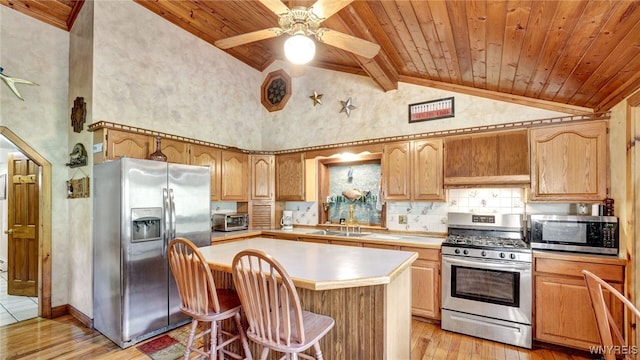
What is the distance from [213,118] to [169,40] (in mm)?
1124

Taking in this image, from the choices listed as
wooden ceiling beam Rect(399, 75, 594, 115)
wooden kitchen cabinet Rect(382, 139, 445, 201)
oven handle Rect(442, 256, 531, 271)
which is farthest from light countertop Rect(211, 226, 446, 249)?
wooden ceiling beam Rect(399, 75, 594, 115)

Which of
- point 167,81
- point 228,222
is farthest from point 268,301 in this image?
point 167,81

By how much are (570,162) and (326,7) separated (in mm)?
2708

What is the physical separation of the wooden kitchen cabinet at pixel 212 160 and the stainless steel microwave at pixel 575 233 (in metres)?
3.77

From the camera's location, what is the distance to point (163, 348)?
2.69 metres

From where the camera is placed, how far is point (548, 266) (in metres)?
2.66

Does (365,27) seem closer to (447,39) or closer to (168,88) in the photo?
(447,39)

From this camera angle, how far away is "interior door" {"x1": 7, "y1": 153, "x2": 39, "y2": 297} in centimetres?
412

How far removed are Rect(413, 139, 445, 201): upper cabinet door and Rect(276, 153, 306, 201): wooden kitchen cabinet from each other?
5.57 ft

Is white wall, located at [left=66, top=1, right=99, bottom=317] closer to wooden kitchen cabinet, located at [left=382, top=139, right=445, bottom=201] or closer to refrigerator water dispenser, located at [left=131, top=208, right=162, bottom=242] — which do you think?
refrigerator water dispenser, located at [left=131, top=208, right=162, bottom=242]

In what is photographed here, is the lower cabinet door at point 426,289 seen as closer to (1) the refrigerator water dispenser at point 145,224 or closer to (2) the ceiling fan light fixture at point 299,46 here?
(2) the ceiling fan light fixture at point 299,46

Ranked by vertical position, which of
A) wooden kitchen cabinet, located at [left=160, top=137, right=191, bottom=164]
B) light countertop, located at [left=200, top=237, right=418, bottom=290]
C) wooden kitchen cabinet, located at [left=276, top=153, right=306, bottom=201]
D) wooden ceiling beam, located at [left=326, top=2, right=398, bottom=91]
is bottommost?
light countertop, located at [left=200, top=237, right=418, bottom=290]

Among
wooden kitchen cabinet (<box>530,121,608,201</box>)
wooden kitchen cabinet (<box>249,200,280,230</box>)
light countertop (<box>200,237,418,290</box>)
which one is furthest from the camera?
wooden kitchen cabinet (<box>249,200,280,230</box>)

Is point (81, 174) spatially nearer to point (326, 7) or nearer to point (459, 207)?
point (326, 7)
